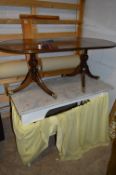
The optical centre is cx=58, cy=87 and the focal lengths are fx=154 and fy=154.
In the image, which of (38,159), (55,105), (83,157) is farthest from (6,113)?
(83,157)

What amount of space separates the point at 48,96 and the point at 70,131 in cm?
37

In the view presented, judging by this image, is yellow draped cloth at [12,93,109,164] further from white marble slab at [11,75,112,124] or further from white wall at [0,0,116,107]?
white wall at [0,0,116,107]

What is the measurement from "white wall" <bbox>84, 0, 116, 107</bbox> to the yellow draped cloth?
0.44m

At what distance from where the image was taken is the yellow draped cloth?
1.26 m

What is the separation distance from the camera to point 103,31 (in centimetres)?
181

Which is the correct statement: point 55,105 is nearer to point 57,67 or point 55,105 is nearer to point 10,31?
point 57,67

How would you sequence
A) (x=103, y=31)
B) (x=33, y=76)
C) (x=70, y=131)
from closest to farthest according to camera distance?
1. (x=70, y=131)
2. (x=33, y=76)
3. (x=103, y=31)

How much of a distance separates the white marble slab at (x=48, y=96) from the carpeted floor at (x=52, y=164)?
1.55 feet

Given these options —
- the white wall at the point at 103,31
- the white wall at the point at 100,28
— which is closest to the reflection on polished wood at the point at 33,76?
the white wall at the point at 100,28

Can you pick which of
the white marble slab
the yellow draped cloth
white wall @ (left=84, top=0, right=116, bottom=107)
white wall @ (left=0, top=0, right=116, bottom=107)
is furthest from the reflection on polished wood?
white wall @ (left=84, top=0, right=116, bottom=107)

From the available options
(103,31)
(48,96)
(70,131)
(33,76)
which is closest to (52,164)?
(70,131)

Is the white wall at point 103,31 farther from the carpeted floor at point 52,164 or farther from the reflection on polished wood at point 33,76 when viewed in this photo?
the reflection on polished wood at point 33,76

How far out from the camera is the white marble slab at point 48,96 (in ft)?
4.14

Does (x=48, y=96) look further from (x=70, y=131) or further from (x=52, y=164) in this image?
(x=52, y=164)
